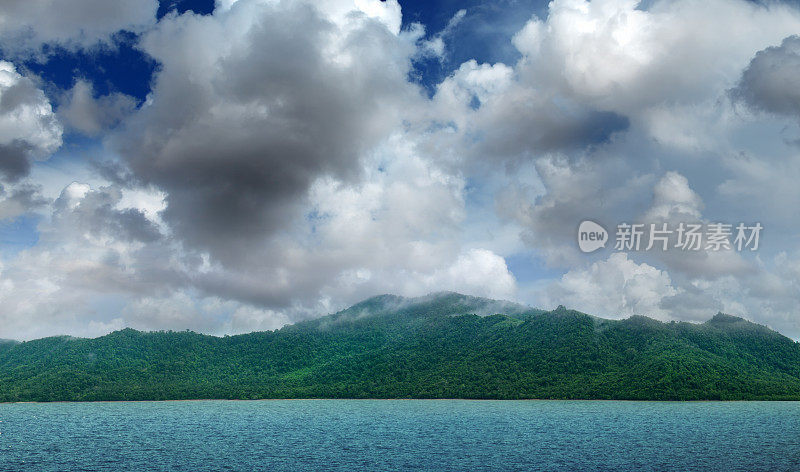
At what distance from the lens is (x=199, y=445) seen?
97438mm

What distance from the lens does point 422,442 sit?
9700 centimetres

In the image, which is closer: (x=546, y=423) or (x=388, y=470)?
(x=388, y=470)

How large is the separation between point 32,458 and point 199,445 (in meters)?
26.2

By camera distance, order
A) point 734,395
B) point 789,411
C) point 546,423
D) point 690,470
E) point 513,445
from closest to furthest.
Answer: point 690,470
point 513,445
point 546,423
point 789,411
point 734,395

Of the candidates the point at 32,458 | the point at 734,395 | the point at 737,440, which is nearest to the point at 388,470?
the point at 32,458

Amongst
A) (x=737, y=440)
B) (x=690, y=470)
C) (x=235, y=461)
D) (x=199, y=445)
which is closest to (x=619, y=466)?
(x=690, y=470)

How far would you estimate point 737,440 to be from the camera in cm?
9325

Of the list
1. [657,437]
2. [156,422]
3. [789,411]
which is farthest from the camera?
[789,411]

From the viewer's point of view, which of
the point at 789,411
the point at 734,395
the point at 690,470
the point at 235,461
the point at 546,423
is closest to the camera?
the point at 690,470

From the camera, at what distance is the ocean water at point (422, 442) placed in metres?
74.4

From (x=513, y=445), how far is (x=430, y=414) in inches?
2819

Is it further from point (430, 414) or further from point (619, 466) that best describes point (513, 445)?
point (430, 414)

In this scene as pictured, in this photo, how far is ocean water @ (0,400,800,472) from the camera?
74.4 m

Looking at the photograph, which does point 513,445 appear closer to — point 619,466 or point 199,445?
point 619,466
